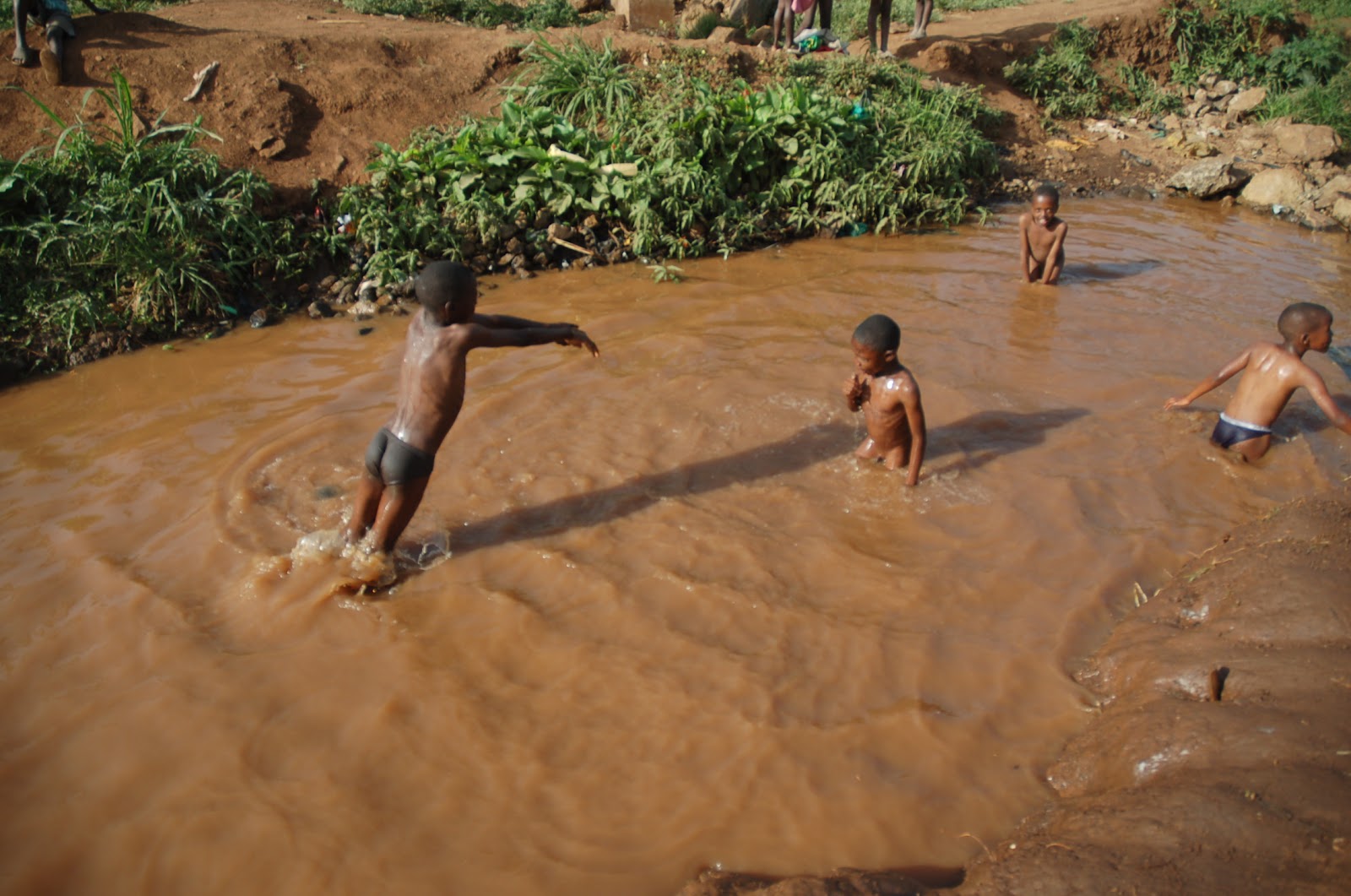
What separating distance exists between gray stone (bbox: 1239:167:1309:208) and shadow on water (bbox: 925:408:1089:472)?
6.15 meters

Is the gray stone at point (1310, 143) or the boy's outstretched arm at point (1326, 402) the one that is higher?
the gray stone at point (1310, 143)

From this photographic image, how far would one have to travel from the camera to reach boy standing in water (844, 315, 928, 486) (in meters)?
4.05

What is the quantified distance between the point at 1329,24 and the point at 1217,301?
878 cm

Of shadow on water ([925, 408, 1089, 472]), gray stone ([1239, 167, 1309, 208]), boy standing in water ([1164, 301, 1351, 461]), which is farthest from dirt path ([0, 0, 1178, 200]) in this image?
boy standing in water ([1164, 301, 1351, 461])

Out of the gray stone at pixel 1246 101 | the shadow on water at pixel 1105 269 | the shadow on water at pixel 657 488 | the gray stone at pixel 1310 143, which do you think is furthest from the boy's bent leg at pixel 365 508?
the gray stone at pixel 1246 101

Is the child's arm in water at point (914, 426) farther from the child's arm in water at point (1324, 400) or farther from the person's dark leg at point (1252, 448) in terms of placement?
the child's arm in water at point (1324, 400)

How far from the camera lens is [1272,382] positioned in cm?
445

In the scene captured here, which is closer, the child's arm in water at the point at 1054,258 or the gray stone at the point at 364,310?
the gray stone at the point at 364,310

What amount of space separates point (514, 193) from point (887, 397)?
169 inches

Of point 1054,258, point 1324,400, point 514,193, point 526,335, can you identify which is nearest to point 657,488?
point 526,335

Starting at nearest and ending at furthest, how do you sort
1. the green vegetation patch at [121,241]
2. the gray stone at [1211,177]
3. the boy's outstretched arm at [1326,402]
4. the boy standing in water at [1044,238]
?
the boy's outstretched arm at [1326,402], the green vegetation patch at [121,241], the boy standing in water at [1044,238], the gray stone at [1211,177]

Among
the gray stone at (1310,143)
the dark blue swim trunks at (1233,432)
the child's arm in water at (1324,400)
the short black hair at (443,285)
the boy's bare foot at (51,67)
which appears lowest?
the dark blue swim trunks at (1233,432)

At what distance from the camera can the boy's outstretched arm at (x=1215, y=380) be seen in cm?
460

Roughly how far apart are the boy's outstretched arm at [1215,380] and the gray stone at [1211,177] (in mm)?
5881
